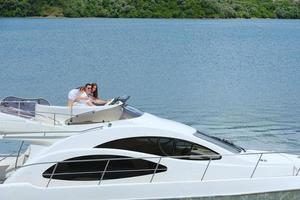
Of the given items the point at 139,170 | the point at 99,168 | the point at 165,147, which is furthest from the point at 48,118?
the point at 165,147

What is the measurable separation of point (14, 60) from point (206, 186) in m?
48.8

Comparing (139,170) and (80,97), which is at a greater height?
(80,97)

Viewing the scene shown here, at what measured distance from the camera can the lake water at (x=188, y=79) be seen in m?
26.0

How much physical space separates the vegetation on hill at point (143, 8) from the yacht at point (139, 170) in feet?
444

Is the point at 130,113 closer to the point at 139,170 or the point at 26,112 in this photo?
the point at 139,170

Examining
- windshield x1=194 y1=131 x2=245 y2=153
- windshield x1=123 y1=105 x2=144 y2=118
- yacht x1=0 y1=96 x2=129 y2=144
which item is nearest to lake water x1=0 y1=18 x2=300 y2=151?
yacht x1=0 y1=96 x2=129 y2=144

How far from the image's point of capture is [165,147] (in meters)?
10.7

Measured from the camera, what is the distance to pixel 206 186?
10.5 meters

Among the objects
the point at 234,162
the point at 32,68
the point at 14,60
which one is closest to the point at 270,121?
the point at 234,162

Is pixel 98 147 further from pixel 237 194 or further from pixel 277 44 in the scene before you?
pixel 277 44

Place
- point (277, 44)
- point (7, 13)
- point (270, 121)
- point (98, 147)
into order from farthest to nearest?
point (7, 13)
point (277, 44)
point (270, 121)
point (98, 147)

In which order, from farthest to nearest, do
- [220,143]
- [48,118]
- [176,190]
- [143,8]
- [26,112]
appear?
1. [143,8]
2. [48,118]
3. [26,112]
4. [220,143]
5. [176,190]

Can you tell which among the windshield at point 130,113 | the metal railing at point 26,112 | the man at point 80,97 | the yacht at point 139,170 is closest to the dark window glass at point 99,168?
the yacht at point 139,170

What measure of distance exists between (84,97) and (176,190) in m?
3.51
